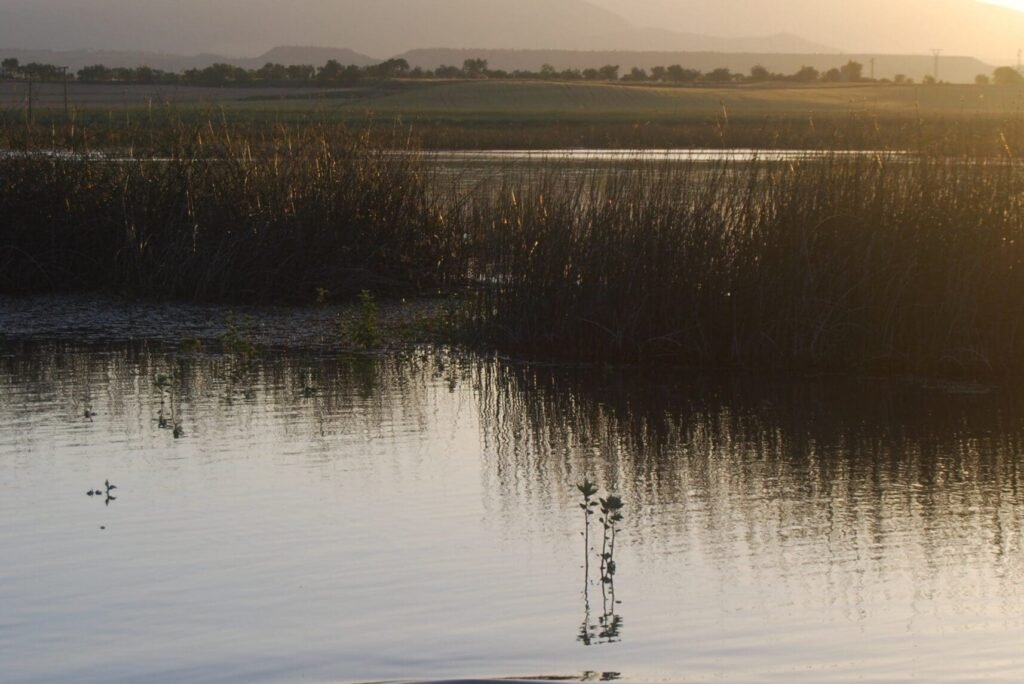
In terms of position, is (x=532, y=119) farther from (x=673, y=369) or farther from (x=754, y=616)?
(x=754, y=616)

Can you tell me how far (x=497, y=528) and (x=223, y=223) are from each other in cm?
770

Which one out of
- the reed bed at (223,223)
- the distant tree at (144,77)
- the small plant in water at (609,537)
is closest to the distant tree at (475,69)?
the distant tree at (144,77)

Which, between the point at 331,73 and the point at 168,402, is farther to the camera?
the point at 331,73

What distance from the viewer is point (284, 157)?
14062 mm

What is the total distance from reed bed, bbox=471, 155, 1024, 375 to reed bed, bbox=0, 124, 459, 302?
316cm

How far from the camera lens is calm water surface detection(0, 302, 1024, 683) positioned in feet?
16.3

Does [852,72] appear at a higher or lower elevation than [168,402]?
higher

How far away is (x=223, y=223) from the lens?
13492mm

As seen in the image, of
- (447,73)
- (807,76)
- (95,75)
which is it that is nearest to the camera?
(95,75)

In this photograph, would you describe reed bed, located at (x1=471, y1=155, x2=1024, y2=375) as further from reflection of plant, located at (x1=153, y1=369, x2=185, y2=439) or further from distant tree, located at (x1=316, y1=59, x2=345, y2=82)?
distant tree, located at (x1=316, y1=59, x2=345, y2=82)

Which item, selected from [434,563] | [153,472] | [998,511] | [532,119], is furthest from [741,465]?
[532,119]

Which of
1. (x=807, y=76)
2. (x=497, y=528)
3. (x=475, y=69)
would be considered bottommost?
(x=497, y=528)

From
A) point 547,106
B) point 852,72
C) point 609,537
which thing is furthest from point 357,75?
point 609,537

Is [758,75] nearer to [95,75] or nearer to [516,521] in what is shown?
[95,75]
